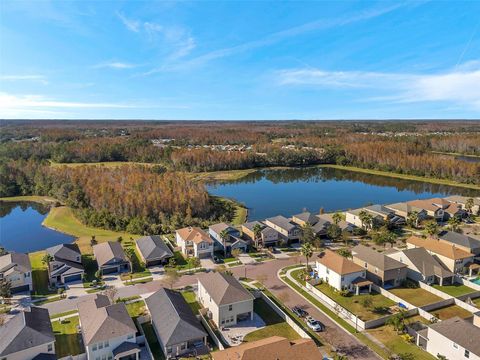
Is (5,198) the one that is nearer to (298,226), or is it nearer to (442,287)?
(298,226)

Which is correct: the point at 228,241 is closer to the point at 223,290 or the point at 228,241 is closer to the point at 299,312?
the point at 223,290

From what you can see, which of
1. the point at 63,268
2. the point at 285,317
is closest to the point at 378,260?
the point at 285,317

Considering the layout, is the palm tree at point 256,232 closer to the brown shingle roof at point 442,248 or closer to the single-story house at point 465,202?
the brown shingle roof at point 442,248

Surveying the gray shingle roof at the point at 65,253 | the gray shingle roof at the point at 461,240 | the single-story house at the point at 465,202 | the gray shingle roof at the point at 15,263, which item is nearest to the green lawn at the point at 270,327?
the gray shingle roof at the point at 65,253

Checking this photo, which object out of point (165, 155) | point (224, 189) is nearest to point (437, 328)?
point (224, 189)

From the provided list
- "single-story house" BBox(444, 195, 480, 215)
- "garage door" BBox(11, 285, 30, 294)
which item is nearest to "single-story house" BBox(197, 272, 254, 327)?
"garage door" BBox(11, 285, 30, 294)
